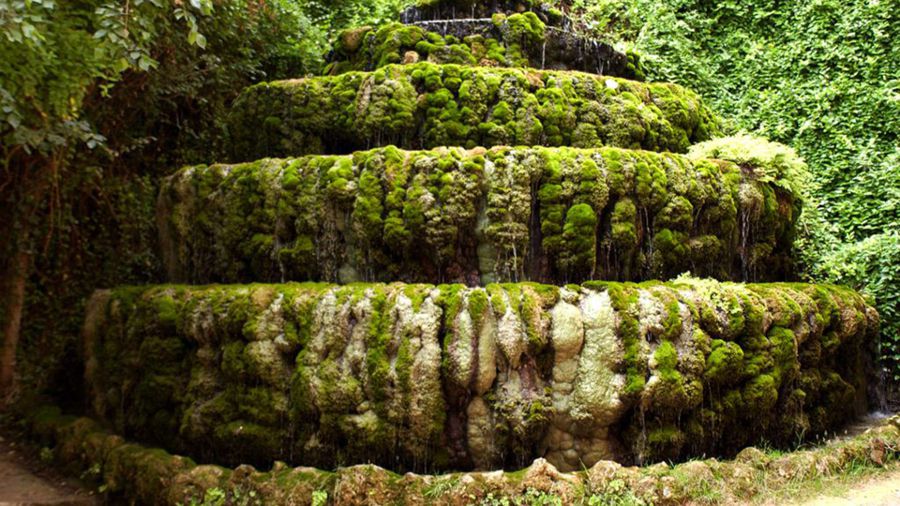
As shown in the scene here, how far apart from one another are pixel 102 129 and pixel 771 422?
969 centimetres

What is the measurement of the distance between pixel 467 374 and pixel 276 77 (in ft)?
26.8

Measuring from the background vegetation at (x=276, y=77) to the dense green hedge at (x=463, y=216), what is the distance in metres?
1.90

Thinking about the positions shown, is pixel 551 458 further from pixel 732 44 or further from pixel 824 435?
pixel 732 44

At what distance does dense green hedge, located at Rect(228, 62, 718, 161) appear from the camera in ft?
23.7

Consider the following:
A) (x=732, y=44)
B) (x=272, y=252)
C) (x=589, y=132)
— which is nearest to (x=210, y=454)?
(x=272, y=252)

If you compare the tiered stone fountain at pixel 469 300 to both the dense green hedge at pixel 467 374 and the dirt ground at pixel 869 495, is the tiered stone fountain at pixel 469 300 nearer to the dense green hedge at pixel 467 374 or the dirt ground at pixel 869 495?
the dense green hedge at pixel 467 374

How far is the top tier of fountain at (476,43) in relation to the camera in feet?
27.6

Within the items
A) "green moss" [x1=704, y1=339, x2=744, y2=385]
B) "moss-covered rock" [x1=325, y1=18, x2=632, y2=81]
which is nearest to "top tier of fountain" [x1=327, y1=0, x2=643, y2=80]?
"moss-covered rock" [x1=325, y1=18, x2=632, y2=81]

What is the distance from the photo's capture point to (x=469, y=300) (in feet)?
16.4

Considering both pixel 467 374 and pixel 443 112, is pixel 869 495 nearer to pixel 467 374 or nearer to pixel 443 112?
pixel 467 374

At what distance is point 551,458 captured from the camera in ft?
16.2

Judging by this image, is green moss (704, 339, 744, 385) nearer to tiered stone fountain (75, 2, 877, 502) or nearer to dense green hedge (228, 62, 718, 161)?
tiered stone fountain (75, 2, 877, 502)

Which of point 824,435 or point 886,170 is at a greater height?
point 886,170

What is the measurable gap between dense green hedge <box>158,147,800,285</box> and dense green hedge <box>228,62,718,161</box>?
3.97 feet
